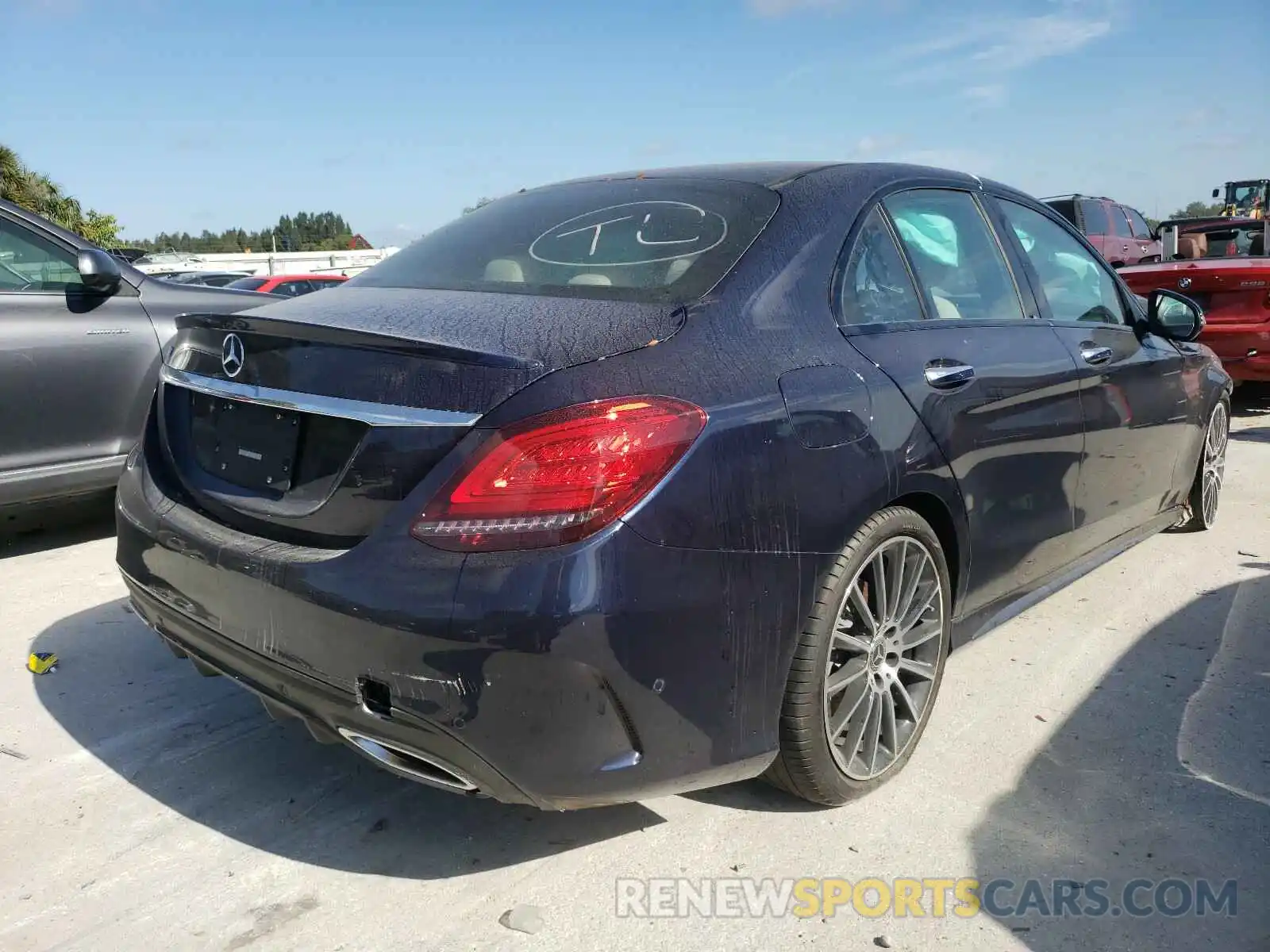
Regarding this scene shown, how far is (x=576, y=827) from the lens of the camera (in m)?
2.64

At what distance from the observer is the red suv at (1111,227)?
17094mm

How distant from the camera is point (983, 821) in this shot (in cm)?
267

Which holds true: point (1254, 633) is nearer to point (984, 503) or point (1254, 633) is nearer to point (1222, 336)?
point (984, 503)

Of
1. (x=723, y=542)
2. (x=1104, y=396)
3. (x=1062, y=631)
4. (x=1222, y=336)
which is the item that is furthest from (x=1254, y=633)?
(x=1222, y=336)

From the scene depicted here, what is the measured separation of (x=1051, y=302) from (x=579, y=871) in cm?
253

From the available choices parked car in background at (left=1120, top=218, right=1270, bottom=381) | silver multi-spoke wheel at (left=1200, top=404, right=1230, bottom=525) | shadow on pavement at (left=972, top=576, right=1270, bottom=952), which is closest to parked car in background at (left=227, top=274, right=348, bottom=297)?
parked car in background at (left=1120, top=218, right=1270, bottom=381)

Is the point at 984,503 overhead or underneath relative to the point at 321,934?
overhead

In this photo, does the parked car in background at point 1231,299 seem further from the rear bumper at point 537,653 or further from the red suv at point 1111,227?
the red suv at point 1111,227

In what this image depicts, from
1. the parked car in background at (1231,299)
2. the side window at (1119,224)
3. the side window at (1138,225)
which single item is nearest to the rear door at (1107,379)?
the parked car in background at (1231,299)

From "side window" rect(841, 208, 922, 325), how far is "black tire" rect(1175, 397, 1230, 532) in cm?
263

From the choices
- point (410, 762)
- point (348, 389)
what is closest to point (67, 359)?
point (348, 389)

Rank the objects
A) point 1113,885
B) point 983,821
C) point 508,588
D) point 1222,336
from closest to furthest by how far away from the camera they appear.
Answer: point 508,588 → point 1113,885 → point 983,821 → point 1222,336

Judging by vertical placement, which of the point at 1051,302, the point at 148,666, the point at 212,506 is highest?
the point at 1051,302

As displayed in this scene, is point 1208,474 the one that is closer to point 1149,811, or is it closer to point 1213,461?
point 1213,461
